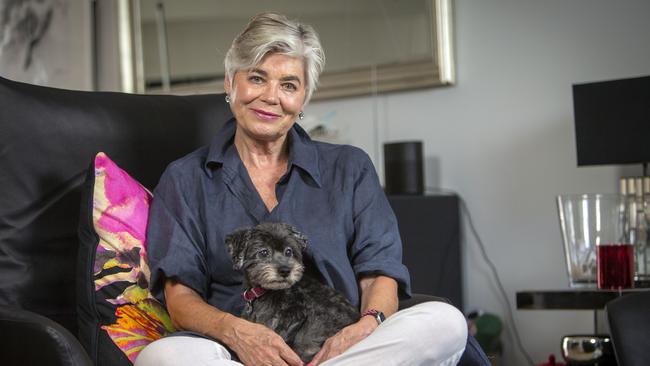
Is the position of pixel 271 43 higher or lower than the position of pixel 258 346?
higher

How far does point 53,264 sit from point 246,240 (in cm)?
62

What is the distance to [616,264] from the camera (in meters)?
2.54

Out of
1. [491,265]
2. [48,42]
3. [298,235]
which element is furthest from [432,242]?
[48,42]

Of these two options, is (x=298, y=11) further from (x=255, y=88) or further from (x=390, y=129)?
(x=255, y=88)

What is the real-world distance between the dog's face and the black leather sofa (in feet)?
1.27

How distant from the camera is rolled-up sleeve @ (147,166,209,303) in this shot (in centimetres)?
197

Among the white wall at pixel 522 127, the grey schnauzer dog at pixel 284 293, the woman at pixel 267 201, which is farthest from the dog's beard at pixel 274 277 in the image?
the white wall at pixel 522 127

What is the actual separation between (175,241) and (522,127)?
6.41 ft

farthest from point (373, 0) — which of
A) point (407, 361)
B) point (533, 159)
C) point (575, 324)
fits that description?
point (407, 361)

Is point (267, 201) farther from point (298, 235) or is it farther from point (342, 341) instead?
point (342, 341)

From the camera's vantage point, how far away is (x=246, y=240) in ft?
6.03

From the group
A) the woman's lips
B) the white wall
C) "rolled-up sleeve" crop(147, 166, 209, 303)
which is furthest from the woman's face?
the white wall

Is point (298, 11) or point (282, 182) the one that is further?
point (298, 11)

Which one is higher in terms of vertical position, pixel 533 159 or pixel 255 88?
pixel 255 88
